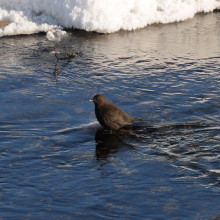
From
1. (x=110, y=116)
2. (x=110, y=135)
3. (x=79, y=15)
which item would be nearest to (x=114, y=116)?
(x=110, y=116)

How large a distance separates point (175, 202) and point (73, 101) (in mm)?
3504

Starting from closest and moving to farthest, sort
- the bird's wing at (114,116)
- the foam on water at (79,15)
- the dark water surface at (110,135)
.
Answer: the dark water surface at (110,135)
the bird's wing at (114,116)
the foam on water at (79,15)

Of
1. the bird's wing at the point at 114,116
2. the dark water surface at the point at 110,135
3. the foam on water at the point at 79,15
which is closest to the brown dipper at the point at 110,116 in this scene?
the bird's wing at the point at 114,116

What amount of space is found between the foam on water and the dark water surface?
809 mm

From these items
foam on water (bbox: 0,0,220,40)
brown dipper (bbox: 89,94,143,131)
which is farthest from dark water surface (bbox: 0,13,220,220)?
foam on water (bbox: 0,0,220,40)

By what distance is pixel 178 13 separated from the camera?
1298 centimetres

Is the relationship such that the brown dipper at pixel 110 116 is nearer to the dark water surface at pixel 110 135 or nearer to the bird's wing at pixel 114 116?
the bird's wing at pixel 114 116

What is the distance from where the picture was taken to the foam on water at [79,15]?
38.0ft

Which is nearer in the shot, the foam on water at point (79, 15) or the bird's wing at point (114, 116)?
the bird's wing at point (114, 116)

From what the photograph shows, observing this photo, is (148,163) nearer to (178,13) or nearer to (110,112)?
(110,112)

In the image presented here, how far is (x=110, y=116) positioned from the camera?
613cm

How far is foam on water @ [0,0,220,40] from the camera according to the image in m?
11.6

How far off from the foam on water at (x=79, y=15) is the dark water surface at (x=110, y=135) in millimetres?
809

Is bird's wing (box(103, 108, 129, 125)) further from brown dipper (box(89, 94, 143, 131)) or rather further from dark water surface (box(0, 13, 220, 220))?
dark water surface (box(0, 13, 220, 220))
